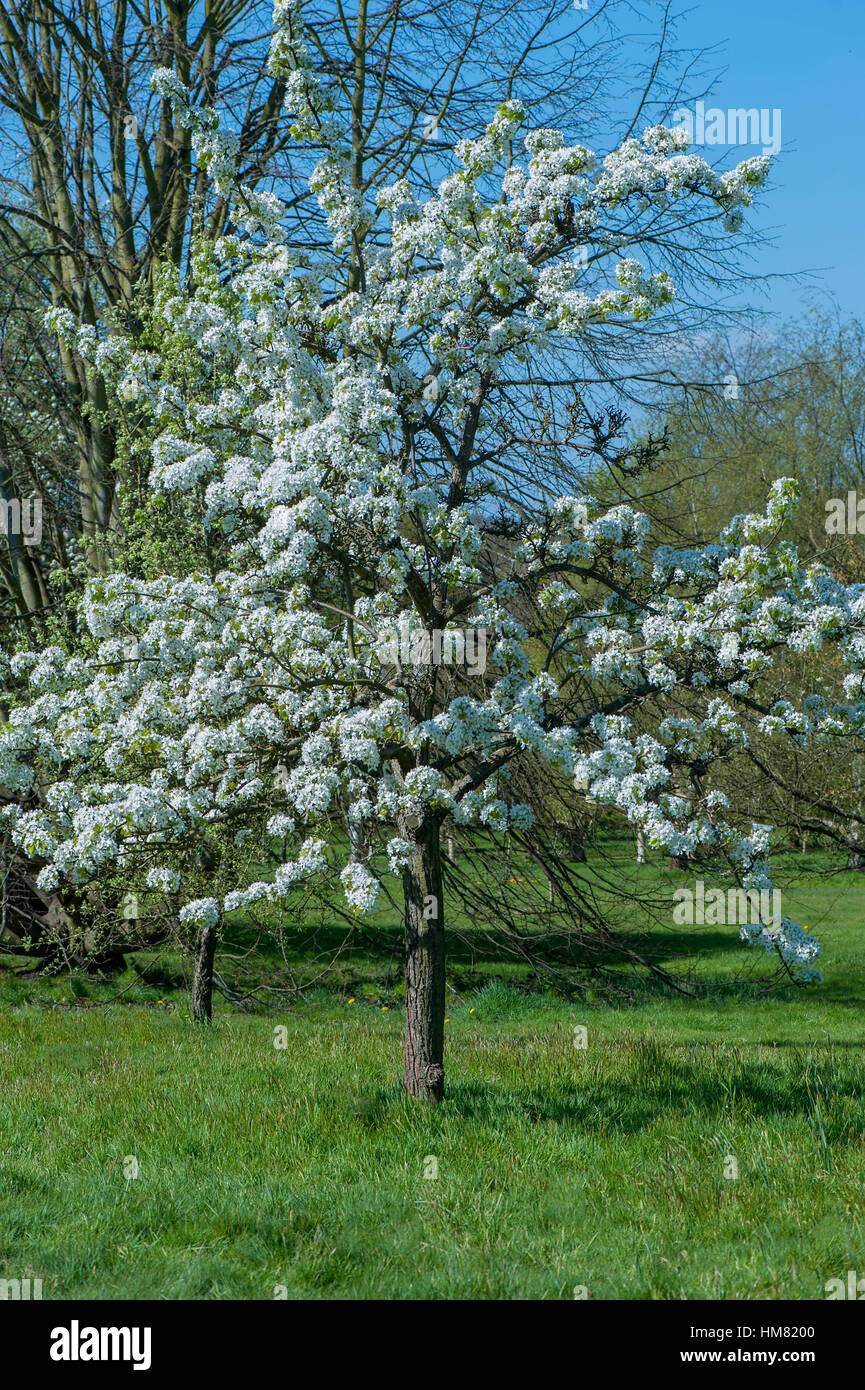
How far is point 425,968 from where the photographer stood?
20.5 ft

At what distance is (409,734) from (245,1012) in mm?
7627

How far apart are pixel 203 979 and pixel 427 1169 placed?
18.2ft

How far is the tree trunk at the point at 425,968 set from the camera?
20.5ft

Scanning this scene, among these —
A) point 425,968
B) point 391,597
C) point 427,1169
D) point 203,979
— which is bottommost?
point 203,979

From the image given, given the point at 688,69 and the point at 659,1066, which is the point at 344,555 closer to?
the point at 659,1066

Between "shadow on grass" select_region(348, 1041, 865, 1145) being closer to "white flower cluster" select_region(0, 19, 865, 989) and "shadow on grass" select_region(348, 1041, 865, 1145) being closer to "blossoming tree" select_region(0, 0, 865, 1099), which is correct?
"blossoming tree" select_region(0, 0, 865, 1099)

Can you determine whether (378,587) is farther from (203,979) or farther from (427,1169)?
(203,979)

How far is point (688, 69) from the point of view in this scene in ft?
29.5

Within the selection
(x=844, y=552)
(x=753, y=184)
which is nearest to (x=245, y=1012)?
(x=753, y=184)

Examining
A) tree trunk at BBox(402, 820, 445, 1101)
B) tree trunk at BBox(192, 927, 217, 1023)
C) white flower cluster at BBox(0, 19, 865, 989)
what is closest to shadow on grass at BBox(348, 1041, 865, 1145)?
tree trunk at BBox(402, 820, 445, 1101)

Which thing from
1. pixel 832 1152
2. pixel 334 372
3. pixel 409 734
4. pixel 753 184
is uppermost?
pixel 753 184

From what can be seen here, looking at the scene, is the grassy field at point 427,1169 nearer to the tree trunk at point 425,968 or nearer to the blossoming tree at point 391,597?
the tree trunk at point 425,968

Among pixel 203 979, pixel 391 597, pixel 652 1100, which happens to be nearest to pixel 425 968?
pixel 652 1100

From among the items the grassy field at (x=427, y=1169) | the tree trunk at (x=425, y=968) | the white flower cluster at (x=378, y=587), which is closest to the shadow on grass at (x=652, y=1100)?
the grassy field at (x=427, y=1169)
